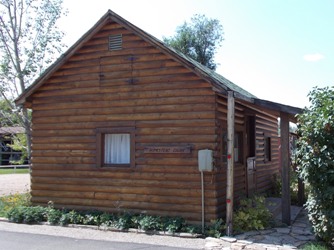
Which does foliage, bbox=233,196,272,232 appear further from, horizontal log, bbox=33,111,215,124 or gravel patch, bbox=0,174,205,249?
horizontal log, bbox=33,111,215,124

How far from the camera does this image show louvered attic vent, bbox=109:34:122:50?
10742mm

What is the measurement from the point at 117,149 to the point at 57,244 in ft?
10.7

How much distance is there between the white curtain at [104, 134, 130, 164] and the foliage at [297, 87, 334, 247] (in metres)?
4.70

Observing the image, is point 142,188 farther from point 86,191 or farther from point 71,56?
point 71,56

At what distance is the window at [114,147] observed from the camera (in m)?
10.5

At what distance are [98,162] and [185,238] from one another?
344 centimetres

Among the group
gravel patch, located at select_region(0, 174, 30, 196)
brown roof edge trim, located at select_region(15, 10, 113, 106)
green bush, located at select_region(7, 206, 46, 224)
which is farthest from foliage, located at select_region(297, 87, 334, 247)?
gravel patch, located at select_region(0, 174, 30, 196)

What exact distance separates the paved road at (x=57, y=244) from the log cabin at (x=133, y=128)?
1.83 meters

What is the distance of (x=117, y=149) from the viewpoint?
10688mm

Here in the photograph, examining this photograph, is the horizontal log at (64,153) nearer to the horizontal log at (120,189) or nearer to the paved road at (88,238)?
the horizontal log at (120,189)

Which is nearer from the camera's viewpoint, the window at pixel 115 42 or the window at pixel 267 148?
the window at pixel 115 42

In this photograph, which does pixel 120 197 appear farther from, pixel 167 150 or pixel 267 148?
pixel 267 148

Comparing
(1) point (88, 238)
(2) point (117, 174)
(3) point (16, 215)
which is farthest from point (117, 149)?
(3) point (16, 215)

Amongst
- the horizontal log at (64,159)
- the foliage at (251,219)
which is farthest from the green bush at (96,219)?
the horizontal log at (64,159)
